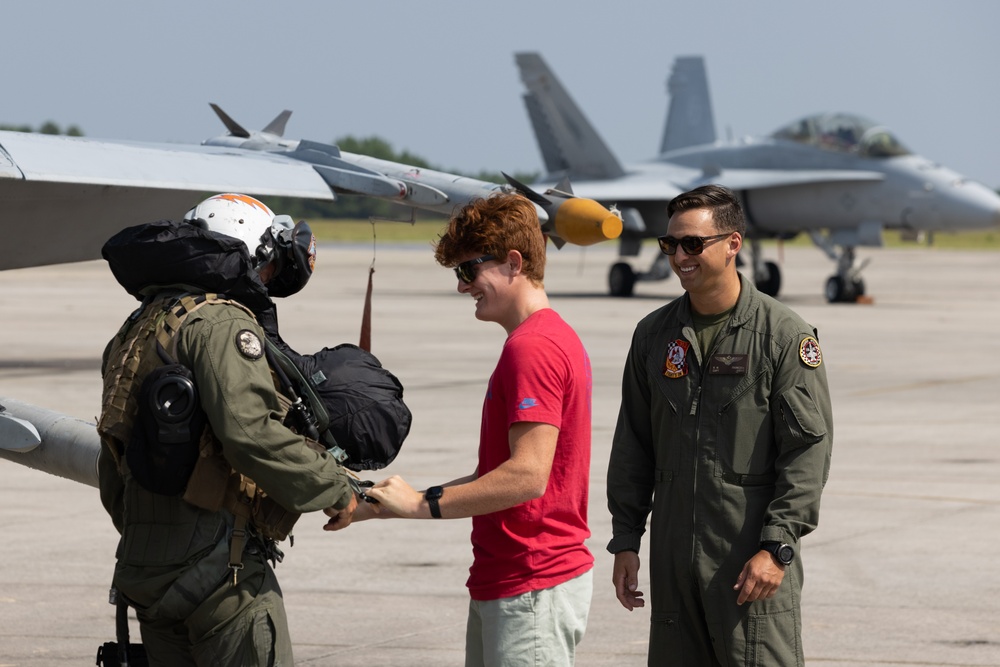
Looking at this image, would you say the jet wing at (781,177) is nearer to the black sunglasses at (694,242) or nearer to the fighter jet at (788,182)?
the fighter jet at (788,182)

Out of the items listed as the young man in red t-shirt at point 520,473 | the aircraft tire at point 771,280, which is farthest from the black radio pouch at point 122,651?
the aircraft tire at point 771,280

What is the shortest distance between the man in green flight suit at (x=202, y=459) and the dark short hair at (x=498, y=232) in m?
0.54

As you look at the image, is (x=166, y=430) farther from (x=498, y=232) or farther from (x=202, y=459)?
(x=498, y=232)

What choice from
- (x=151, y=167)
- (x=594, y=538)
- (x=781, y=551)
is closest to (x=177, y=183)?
(x=151, y=167)

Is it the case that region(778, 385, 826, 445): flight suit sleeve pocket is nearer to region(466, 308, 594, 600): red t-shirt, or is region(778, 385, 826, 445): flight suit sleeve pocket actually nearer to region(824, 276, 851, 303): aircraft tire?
region(466, 308, 594, 600): red t-shirt

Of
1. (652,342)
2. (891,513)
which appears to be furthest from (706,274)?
(891,513)

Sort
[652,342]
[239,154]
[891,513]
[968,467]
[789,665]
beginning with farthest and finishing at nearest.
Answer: [968,467] < [891,513] < [239,154] < [652,342] < [789,665]

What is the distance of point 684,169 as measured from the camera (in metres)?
37.2

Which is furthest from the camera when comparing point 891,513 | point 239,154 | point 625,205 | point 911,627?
point 625,205

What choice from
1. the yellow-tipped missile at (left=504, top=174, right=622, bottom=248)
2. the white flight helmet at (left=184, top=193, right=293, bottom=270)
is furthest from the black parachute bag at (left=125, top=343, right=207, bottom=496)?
the yellow-tipped missile at (left=504, top=174, right=622, bottom=248)

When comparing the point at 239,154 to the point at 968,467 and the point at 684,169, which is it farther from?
the point at 684,169

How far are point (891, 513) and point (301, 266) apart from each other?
6254mm

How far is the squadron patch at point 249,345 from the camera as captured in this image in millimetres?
3750

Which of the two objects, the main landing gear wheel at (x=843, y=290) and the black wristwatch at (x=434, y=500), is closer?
the black wristwatch at (x=434, y=500)
